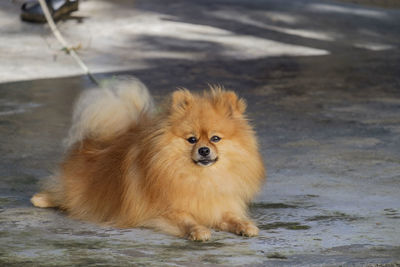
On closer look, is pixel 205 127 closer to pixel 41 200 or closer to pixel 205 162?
pixel 205 162

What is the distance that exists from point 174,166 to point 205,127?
0.25 meters

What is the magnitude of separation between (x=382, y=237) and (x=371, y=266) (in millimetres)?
579

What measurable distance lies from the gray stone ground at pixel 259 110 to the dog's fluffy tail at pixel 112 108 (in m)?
0.54

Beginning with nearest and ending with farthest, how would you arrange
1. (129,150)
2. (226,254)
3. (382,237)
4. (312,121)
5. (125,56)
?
(226,254) → (382,237) → (129,150) → (312,121) → (125,56)

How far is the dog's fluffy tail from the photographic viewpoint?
15.7ft

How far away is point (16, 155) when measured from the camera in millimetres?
6426

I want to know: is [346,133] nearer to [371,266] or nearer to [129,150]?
[129,150]

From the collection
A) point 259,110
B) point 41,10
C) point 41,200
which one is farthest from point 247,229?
point 41,10

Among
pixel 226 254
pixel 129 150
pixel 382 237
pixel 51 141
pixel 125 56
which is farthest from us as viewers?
pixel 125 56

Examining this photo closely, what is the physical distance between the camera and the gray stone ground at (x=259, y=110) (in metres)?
4.08

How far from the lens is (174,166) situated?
4293 millimetres

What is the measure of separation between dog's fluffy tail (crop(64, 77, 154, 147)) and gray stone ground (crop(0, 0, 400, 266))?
→ 544 mm

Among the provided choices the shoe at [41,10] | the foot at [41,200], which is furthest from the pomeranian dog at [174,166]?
the shoe at [41,10]

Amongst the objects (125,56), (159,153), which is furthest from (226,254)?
(125,56)
